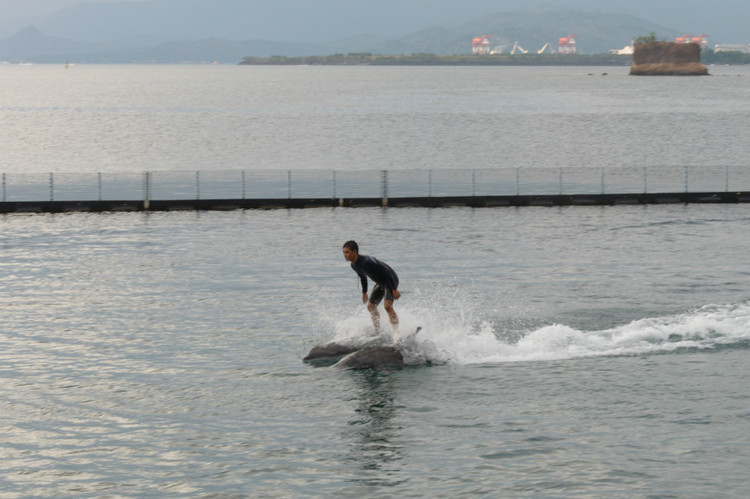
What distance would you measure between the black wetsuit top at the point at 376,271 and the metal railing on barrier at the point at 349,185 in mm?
35831

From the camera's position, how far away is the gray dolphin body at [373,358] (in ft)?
79.1

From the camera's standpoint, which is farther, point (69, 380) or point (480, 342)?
point (480, 342)

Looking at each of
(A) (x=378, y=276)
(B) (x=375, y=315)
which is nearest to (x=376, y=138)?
(B) (x=375, y=315)

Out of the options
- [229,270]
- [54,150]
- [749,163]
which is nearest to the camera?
[229,270]

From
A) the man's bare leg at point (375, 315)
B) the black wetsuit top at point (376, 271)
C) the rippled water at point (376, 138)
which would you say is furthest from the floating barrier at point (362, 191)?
the black wetsuit top at point (376, 271)

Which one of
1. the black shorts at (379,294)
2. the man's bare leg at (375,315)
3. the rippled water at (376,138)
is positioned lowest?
the man's bare leg at (375,315)

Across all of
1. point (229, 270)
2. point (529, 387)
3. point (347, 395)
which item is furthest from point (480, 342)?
point (229, 270)

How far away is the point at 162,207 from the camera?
57344mm

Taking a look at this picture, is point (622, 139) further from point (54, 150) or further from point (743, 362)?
point (743, 362)

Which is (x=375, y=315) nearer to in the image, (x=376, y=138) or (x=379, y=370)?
(x=379, y=370)

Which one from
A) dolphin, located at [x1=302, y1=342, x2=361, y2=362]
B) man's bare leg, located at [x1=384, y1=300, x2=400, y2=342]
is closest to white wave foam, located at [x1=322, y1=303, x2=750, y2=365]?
dolphin, located at [x1=302, y1=342, x2=361, y2=362]

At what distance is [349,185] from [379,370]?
158ft

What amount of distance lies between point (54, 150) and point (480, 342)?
102m

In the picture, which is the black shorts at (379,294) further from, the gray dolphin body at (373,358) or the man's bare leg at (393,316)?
the gray dolphin body at (373,358)
